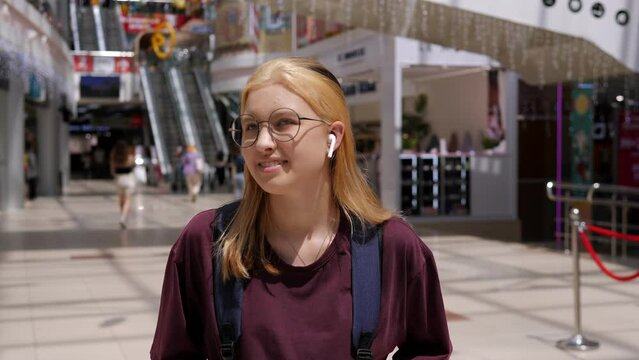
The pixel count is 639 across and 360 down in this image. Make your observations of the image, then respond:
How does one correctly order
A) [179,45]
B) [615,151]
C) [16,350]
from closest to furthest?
[16,350]
[615,151]
[179,45]

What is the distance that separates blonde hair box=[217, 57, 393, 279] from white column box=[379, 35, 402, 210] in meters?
12.4

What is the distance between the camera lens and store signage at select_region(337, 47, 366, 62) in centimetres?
1530

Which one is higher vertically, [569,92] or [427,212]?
[569,92]

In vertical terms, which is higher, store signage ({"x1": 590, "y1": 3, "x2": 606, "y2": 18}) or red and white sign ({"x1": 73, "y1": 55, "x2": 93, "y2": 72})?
red and white sign ({"x1": 73, "y1": 55, "x2": 93, "y2": 72})

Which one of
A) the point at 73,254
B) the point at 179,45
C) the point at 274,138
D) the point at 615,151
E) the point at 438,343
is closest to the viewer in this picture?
the point at 274,138

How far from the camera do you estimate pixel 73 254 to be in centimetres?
1098

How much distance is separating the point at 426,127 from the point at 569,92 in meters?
2.97

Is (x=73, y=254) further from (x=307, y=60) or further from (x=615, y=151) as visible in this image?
(x=307, y=60)

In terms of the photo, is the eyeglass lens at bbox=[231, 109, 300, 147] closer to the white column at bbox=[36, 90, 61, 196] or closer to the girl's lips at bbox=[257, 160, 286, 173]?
the girl's lips at bbox=[257, 160, 286, 173]

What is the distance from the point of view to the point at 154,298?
301 inches

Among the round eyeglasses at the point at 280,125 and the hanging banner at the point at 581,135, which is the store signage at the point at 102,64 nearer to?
the hanging banner at the point at 581,135

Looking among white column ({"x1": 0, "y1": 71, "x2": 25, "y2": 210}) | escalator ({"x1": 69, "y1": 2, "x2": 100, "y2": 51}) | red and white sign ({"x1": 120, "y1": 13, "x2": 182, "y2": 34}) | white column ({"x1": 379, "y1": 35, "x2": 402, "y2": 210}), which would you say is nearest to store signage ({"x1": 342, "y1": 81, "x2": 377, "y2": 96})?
white column ({"x1": 379, "y1": 35, "x2": 402, "y2": 210})

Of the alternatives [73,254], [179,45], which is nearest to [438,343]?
[73,254]

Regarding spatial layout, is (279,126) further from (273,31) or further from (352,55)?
(273,31)
